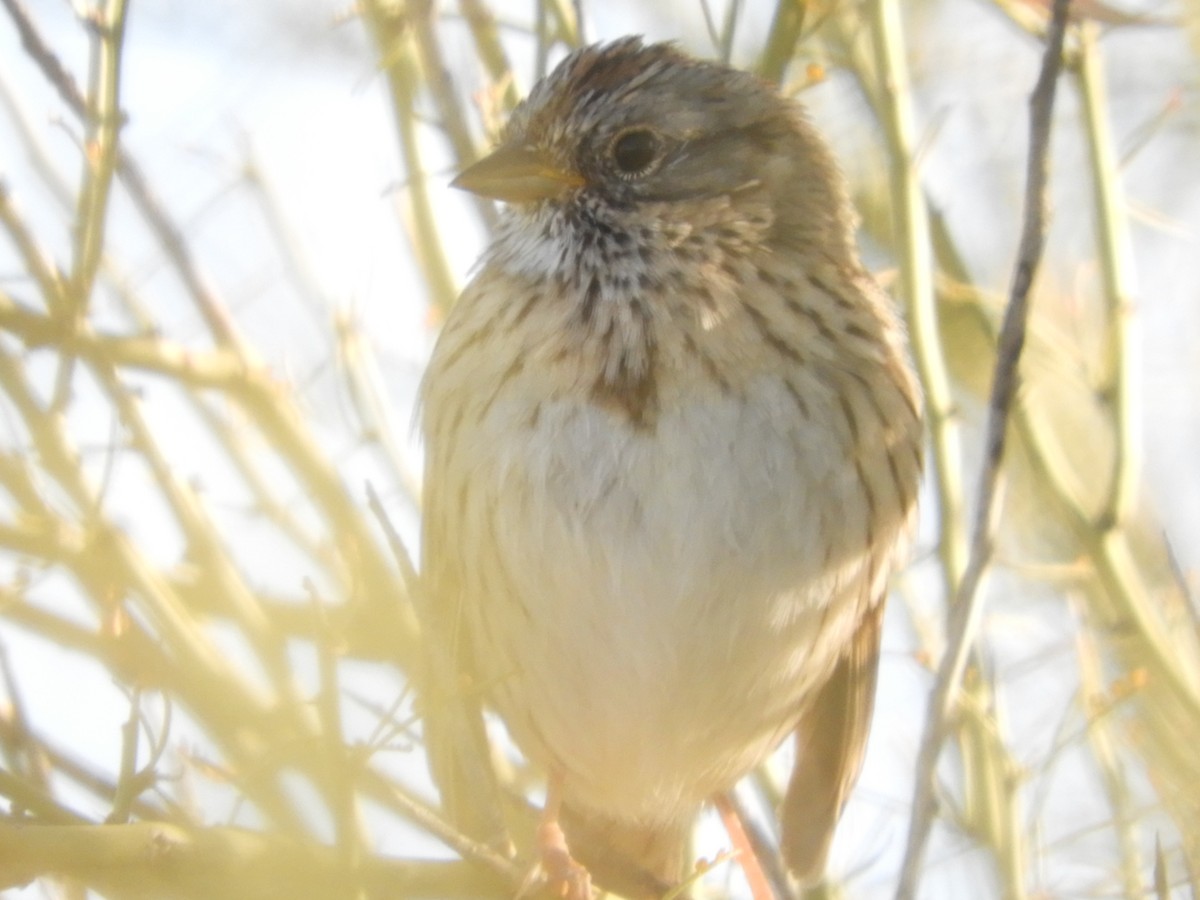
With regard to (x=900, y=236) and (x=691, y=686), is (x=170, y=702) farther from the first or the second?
(x=900, y=236)

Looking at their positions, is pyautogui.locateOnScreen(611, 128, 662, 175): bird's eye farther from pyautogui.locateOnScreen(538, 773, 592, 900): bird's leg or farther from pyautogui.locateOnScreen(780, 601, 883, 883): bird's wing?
pyautogui.locateOnScreen(538, 773, 592, 900): bird's leg

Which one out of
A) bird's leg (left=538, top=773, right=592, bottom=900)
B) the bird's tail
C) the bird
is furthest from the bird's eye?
the bird's tail

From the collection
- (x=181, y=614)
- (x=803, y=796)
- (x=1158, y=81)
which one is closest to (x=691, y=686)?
(x=803, y=796)

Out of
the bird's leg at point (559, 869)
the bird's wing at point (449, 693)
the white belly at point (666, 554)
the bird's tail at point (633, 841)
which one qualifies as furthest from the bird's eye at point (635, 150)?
the bird's tail at point (633, 841)

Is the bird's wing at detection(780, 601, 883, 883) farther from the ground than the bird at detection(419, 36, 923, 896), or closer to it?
closer to it

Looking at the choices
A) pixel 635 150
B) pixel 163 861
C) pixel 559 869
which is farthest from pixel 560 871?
pixel 635 150
